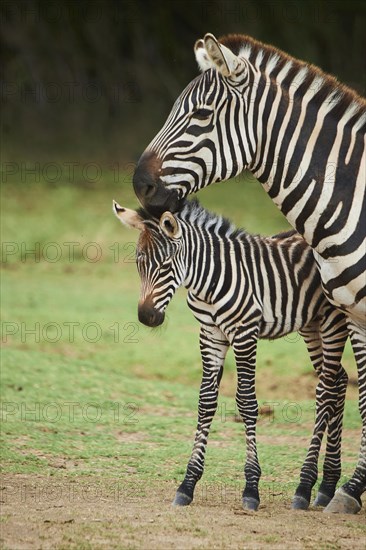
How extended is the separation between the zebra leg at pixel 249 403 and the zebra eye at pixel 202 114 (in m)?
1.60

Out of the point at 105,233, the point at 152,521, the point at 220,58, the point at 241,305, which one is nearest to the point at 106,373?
the point at 241,305

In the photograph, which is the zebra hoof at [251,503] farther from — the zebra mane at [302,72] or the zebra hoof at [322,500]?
the zebra mane at [302,72]

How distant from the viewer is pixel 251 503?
263 inches

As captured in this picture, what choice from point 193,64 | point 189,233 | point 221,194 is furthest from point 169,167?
point 193,64

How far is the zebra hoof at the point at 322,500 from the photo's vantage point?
720 centimetres

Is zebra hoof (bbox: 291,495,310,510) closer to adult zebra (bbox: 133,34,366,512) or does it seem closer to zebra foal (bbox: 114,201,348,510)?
zebra foal (bbox: 114,201,348,510)

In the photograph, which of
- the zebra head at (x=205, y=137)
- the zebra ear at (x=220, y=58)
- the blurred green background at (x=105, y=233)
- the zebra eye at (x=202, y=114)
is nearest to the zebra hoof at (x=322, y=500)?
the blurred green background at (x=105, y=233)

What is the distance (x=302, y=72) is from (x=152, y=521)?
10.3 feet

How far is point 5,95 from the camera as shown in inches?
954

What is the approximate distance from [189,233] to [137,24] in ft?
66.6

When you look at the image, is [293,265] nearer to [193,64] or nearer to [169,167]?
[169,167]

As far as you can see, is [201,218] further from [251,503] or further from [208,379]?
[251,503]

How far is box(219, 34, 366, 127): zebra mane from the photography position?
643 centimetres

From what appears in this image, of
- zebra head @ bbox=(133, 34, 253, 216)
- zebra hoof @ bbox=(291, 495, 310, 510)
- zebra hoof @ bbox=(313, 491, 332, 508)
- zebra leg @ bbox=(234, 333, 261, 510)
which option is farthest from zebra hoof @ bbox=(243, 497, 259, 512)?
zebra head @ bbox=(133, 34, 253, 216)
